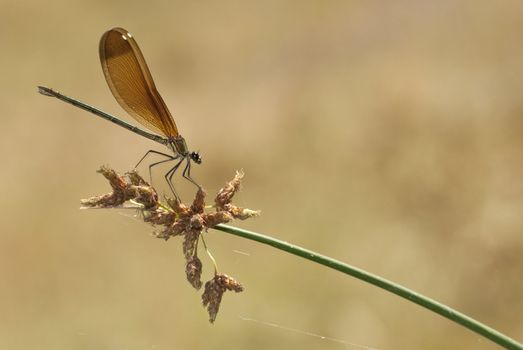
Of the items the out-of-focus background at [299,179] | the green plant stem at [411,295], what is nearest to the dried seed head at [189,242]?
the green plant stem at [411,295]

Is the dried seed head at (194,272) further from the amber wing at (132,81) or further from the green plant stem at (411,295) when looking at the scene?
the amber wing at (132,81)

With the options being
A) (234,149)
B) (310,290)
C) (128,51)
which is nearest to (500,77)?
(234,149)

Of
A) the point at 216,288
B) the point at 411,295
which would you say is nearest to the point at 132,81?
the point at 216,288

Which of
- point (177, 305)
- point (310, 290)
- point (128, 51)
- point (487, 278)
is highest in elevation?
point (128, 51)

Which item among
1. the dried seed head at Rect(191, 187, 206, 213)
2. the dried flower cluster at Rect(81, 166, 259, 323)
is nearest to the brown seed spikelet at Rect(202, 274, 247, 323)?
the dried flower cluster at Rect(81, 166, 259, 323)

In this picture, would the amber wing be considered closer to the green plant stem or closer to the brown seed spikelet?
the brown seed spikelet

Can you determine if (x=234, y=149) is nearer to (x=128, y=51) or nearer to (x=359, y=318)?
(x=359, y=318)

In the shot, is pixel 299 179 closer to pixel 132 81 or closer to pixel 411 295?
pixel 132 81
